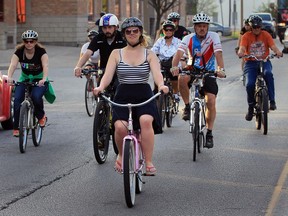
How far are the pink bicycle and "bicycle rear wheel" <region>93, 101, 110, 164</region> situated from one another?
2.04 meters

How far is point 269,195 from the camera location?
907 centimetres

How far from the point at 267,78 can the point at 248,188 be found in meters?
5.04

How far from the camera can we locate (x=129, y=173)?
27.2 ft

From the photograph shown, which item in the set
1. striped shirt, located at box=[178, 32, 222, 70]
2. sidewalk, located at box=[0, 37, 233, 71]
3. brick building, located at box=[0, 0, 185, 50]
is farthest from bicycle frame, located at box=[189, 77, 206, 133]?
brick building, located at box=[0, 0, 185, 50]

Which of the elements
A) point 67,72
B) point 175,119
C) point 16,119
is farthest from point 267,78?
point 67,72

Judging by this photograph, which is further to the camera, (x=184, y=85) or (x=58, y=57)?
(x=58, y=57)

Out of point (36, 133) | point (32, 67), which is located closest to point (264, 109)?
point (36, 133)

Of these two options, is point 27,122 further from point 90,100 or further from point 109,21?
point 90,100

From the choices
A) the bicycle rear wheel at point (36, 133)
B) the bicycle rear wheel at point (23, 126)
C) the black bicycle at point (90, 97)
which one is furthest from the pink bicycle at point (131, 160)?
the black bicycle at point (90, 97)

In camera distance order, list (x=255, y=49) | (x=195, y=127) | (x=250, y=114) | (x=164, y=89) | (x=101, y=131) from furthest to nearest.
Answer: (x=250, y=114)
(x=255, y=49)
(x=195, y=127)
(x=101, y=131)
(x=164, y=89)

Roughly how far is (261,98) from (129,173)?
19.9 ft

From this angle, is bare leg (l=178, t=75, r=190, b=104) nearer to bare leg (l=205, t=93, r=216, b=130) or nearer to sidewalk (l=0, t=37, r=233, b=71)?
bare leg (l=205, t=93, r=216, b=130)

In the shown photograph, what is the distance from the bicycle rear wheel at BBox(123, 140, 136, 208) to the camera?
825cm

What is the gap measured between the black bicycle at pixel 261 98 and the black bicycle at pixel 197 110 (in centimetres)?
178
